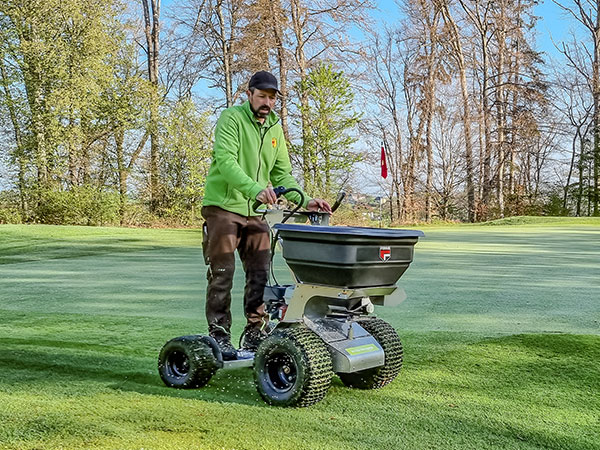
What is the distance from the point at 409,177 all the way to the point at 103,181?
1610 cm

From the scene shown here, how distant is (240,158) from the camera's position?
3.49 metres

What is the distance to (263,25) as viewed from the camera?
79.6 ft

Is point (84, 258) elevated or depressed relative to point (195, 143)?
depressed

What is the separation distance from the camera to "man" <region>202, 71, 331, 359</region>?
11.1 ft

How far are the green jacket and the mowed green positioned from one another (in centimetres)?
103

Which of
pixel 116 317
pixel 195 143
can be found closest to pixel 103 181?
pixel 195 143

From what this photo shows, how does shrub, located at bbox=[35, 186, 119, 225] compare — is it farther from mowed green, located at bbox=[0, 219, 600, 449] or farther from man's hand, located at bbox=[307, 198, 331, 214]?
man's hand, located at bbox=[307, 198, 331, 214]

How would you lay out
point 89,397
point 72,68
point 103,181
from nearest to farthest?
point 89,397, point 72,68, point 103,181

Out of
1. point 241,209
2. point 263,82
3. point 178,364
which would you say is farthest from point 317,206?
point 178,364

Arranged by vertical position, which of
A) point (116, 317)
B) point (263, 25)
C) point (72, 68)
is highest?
point (263, 25)

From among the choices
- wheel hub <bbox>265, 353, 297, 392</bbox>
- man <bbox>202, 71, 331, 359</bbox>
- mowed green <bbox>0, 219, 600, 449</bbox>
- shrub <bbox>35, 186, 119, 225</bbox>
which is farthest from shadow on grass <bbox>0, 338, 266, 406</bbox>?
shrub <bbox>35, 186, 119, 225</bbox>

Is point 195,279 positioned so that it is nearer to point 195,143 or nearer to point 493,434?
point 493,434

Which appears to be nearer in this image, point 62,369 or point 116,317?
point 62,369

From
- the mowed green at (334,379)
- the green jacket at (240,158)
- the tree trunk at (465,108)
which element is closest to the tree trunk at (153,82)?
the tree trunk at (465,108)
